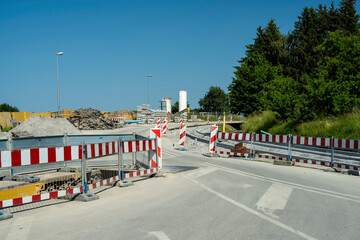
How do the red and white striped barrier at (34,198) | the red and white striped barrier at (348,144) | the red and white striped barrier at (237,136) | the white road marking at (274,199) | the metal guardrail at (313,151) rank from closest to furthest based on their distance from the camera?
the red and white striped barrier at (34,198)
the white road marking at (274,199)
the red and white striped barrier at (348,144)
the metal guardrail at (313,151)
the red and white striped barrier at (237,136)

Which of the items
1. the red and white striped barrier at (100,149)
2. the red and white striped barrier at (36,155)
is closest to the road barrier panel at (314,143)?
the red and white striped barrier at (100,149)

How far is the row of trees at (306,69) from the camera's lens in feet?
69.9

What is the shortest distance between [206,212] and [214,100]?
11519 cm

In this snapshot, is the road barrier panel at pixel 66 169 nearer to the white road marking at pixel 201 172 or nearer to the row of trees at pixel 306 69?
the white road marking at pixel 201 172

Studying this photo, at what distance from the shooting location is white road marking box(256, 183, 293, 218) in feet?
21.3

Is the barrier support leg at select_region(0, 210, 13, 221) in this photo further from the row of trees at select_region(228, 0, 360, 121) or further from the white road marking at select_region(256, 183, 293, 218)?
the row of trees at select_region(228, 0, 360, 121)

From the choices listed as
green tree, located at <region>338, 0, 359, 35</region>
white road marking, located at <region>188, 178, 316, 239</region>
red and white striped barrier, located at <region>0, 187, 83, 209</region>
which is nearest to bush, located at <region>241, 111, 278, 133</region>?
white road marking, located at <region>188, 178, 316, 239</region>

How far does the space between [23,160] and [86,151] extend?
1.54m

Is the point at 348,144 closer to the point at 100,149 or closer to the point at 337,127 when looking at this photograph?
the point at 337,127

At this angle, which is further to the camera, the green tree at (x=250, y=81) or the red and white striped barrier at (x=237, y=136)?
the green tree at (x=250, y=81)

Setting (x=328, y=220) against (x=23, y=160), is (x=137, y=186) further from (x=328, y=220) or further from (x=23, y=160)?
(x=328, y=220)

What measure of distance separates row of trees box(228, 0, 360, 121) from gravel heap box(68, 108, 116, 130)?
20193mm

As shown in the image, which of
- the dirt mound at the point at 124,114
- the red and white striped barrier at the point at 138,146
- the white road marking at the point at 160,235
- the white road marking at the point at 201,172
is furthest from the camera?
the dirt mound at the point at 124,114

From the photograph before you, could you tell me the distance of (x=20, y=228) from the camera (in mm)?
5480
